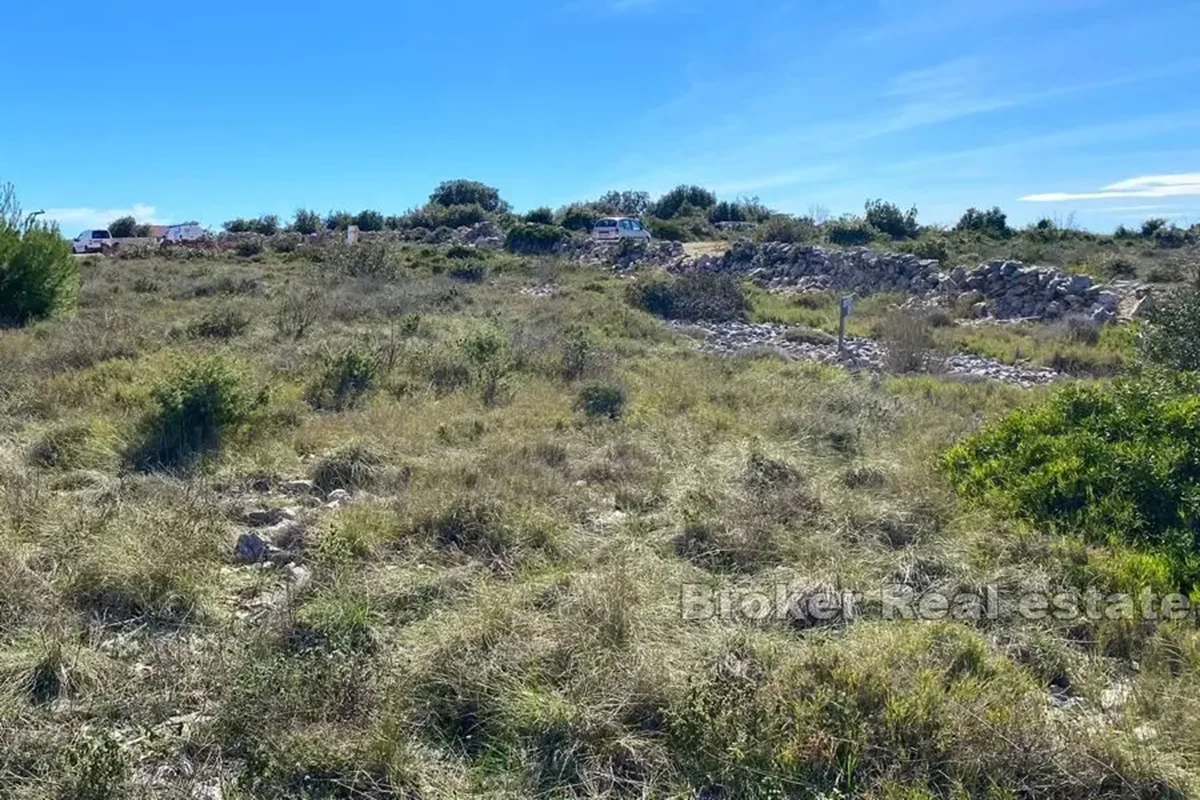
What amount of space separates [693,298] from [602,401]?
993 cm

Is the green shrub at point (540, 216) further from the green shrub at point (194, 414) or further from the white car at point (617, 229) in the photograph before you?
the green shrub at point (194, 414)

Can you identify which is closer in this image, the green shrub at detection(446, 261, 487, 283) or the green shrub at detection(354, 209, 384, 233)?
the green shrub at detection(446, 261, 487, 283)

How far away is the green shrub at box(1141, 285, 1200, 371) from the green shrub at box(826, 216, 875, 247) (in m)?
20.0

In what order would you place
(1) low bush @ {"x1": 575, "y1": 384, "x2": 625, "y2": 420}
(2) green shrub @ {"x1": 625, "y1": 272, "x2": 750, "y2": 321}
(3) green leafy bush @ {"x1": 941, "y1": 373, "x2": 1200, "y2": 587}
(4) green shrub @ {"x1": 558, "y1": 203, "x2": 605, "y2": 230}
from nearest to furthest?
(3) green leafy bush @ {"x1": 941, "y1": 373, "x2": 1200, "y2": 587} < (1) low bush @ {"x1": 575, "y1": 384, "x2": 625, "y2": 420} < (2) green shrub @ {"x1": 625, "y1": 272, "x2": 750, "y2": 321} < (4) green shrub @ {"x1": 558, "y1": 203, "x2": 605, "y2": 230}

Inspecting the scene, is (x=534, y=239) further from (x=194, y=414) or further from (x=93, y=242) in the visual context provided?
(x=194, y=414)

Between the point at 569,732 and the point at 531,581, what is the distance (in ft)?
3.95

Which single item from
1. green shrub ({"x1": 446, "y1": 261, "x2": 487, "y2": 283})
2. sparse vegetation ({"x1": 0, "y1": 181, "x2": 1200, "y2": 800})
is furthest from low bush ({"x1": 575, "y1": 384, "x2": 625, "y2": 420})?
green shrub ({"x1": 446, "y1": 261, "x2": 487, "y2": 283})

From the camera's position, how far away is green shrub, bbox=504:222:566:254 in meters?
30.8

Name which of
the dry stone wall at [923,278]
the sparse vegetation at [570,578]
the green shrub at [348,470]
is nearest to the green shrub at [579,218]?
the dry stone wall at [923,278]

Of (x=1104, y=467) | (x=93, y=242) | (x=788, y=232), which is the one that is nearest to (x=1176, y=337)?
(x=1104, y=467)

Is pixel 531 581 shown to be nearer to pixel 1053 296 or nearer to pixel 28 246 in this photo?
pixel 28 246

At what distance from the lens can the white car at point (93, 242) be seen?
3384 centimetres

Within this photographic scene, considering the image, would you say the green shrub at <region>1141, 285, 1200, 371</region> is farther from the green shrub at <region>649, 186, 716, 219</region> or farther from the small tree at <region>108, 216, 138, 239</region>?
the small tree at <region>108, 216, 138, 239</region>

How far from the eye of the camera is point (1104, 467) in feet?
15.8
